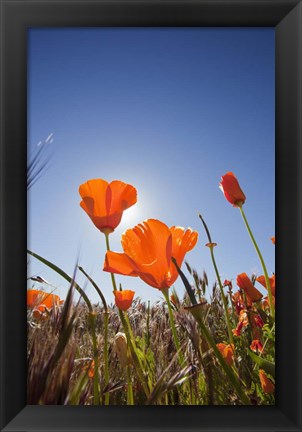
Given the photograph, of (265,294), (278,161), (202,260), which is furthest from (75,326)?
(278,161)

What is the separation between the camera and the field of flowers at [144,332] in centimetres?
86

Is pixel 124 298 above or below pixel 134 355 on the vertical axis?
above

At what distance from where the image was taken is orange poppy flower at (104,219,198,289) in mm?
854

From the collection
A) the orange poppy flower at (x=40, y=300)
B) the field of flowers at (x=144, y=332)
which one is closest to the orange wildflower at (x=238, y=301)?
the field of flowers at (x=144, y=332)

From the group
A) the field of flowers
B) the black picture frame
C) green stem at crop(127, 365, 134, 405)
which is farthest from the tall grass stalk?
green stem at crop(127, 365, 134, 405)

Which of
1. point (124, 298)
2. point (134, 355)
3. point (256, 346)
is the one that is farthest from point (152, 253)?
point (256, 346)

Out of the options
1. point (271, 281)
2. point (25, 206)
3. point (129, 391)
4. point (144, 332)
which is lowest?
point (129, 391)

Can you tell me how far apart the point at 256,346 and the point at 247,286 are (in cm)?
13

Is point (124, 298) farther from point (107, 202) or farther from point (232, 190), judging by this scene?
point (232, 190)

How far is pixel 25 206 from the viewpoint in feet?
3.07

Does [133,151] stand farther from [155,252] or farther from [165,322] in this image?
[165,322]

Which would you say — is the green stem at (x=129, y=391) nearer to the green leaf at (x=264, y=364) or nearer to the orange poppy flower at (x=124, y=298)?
the orange poppy flower at (x=124, y=298)

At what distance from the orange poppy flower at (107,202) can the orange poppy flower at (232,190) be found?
0.62 feet

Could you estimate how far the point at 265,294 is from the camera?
948 millimetres
